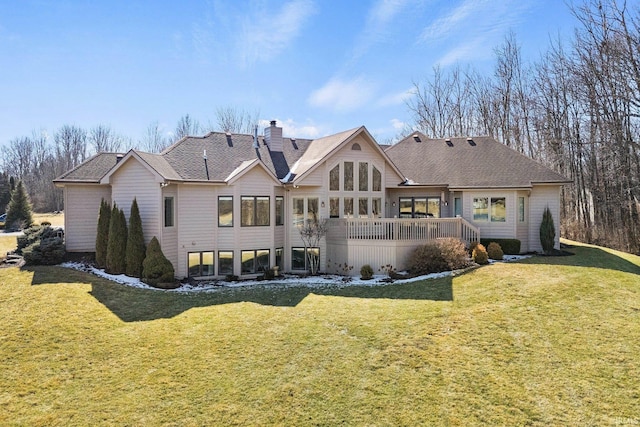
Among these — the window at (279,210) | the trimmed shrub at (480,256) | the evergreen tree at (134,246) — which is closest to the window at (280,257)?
the window at (279,210)

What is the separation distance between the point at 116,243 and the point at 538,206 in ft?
71.2

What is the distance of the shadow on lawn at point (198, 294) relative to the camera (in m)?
13.1

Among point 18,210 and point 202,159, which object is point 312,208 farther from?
point 18,210

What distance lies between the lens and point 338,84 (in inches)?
1056

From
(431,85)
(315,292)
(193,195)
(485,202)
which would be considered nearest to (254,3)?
(193,195)

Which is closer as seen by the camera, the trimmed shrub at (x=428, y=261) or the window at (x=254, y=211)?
the trimmed shrub at (x=428, y=261)

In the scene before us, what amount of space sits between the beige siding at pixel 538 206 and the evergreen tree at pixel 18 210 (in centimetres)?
4262

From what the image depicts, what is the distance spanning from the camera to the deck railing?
18.3m

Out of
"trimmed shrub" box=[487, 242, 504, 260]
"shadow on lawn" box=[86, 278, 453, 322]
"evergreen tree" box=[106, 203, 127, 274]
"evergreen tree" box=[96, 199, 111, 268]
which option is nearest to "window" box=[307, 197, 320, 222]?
"shadow on lawn" box=[86, 278, 453, 322]

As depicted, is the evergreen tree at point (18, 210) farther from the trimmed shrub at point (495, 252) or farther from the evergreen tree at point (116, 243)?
the trimmed shrub at point (495, 252)

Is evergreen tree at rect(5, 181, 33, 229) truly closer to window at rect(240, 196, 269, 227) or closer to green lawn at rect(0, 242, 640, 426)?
green lawn at rect(0, 242, 640, 426)

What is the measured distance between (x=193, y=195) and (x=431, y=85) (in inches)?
1408

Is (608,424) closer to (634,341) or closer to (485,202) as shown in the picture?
(634,341)

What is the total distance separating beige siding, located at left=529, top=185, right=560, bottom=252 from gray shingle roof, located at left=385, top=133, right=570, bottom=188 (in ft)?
2.69
